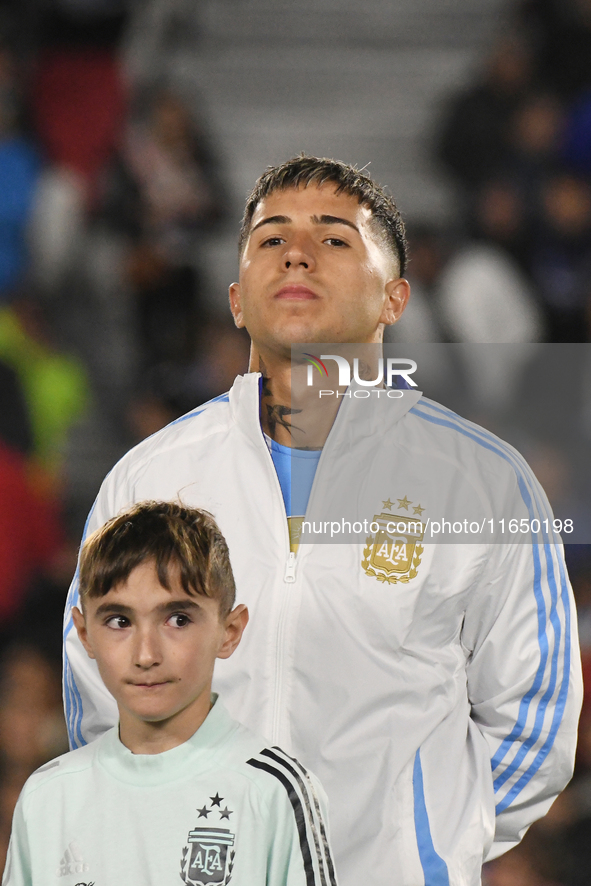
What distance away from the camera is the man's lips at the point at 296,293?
187cm

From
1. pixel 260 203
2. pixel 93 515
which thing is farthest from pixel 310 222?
pixel 93 515

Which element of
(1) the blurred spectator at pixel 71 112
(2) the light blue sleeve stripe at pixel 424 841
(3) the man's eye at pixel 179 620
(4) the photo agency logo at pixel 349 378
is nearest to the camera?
(3) the man's eye at pixel 179 620

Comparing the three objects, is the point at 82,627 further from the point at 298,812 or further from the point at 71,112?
the point at 71,112

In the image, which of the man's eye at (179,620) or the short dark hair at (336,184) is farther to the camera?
the short dark hair at (336,184)

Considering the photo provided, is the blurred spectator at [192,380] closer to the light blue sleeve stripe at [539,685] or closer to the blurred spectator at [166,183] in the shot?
the blurred spectator at [166,183]

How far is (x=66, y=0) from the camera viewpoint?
521 cm

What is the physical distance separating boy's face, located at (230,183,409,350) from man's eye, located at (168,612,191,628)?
0.53 metres

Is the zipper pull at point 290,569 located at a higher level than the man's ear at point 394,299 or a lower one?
lower

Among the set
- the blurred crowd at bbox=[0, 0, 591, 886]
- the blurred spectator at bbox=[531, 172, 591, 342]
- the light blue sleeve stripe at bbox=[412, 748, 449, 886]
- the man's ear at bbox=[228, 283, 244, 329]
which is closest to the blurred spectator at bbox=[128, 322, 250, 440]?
the blurred crowd at bbox=[0, 0, 591, 886]

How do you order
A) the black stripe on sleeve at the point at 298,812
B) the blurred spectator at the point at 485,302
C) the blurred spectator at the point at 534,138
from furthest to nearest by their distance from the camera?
the blurred spectator at the point at 534,138, the blurred spectator at the point at 485,302, the black stripe on sleeve at the point at 298,812

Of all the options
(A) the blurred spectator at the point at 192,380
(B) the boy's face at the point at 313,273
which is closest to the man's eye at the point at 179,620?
(B) the boy's face at the point at 313,273

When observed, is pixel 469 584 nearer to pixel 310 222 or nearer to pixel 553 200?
pixel 310 222

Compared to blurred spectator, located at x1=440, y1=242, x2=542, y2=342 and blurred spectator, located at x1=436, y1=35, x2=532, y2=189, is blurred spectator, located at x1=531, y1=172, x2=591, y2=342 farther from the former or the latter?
blurred spectator, located at x1=436, y1=35, x2=532, y2=189

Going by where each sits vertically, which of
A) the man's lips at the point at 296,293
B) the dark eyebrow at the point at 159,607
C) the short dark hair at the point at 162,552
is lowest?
the dark eyebrow at the point at 159,607
